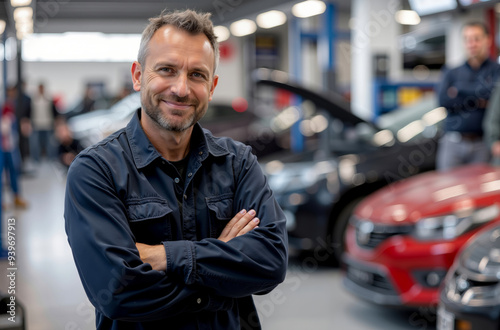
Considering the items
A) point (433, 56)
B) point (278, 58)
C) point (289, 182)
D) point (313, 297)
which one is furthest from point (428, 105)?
point (278, 58)

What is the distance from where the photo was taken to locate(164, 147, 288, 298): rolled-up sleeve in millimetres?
1461

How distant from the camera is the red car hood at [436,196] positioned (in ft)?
11.5

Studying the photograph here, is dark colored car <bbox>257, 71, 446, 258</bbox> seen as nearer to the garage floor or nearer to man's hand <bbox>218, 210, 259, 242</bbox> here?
the garage floor

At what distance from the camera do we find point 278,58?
21.3m

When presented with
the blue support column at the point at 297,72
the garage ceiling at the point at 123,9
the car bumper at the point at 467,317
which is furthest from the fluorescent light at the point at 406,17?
the car bumper at the point at 467,317

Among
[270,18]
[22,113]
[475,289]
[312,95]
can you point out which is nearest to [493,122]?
[312,95]

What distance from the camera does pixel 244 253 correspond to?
1536 mm

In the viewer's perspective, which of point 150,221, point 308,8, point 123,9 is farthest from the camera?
point 123,9

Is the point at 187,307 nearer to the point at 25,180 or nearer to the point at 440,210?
the point at 440,210

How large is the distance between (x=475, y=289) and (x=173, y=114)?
5.67ft

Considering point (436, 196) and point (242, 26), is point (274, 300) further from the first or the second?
point (242, 26)

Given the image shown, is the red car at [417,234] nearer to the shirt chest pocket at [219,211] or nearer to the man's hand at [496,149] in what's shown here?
the man's hand at [496,149]

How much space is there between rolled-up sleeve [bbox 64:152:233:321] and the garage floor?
1.44 meters

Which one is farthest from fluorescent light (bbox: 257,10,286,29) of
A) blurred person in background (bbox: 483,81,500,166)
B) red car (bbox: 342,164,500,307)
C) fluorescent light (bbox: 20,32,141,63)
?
red car (bbox: 342,164,500,307)
